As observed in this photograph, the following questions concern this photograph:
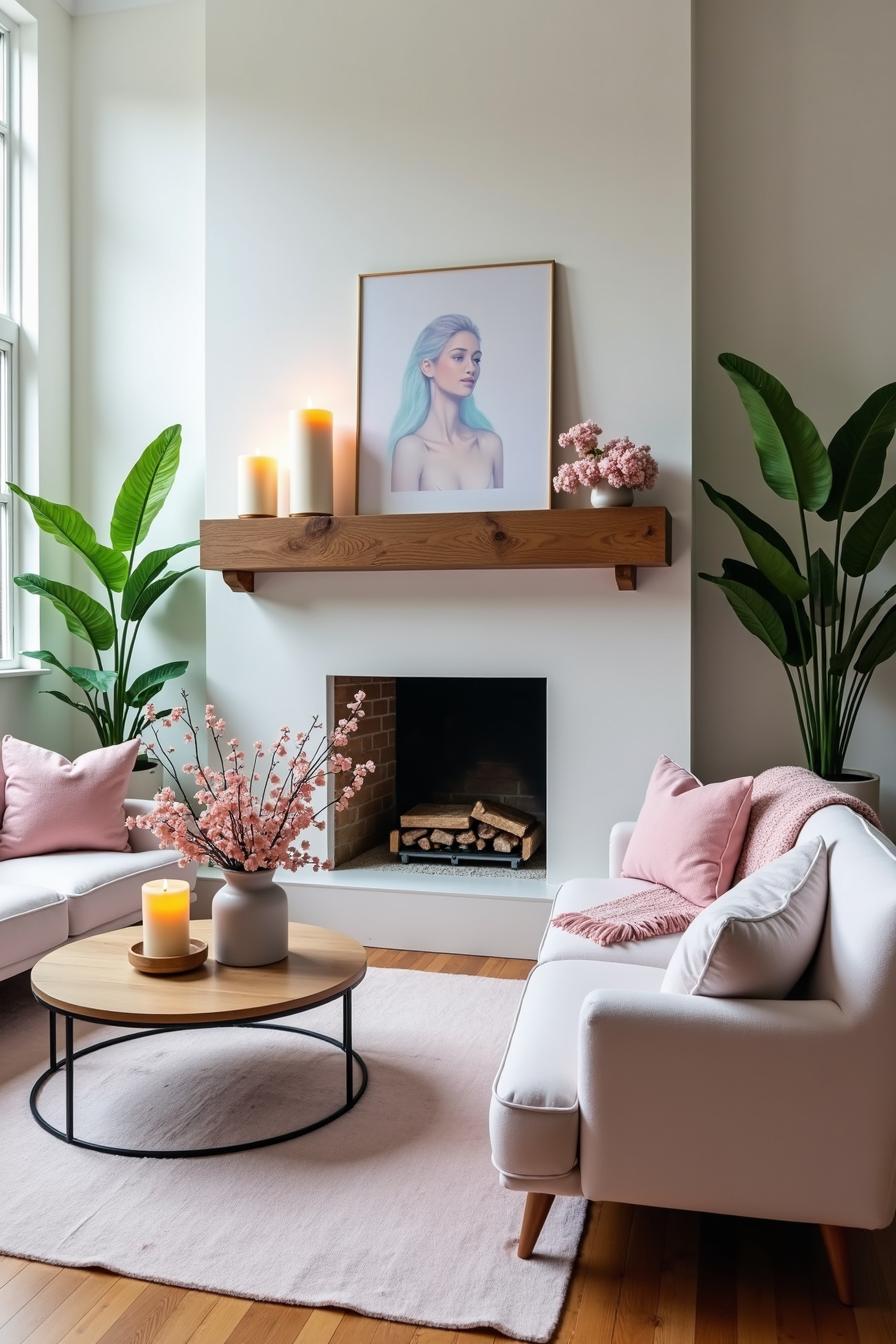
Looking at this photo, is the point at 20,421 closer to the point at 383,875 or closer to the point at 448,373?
the point at 448,373

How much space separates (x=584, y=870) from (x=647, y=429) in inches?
61.9

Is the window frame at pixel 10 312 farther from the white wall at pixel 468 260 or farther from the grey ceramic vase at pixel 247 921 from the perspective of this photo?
the grey ceramic vase at pixel 247 921

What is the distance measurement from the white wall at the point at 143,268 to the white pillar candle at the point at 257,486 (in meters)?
0.60

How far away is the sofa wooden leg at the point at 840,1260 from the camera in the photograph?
1.88 m

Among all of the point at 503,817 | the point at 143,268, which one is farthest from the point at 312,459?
the point at 503,817

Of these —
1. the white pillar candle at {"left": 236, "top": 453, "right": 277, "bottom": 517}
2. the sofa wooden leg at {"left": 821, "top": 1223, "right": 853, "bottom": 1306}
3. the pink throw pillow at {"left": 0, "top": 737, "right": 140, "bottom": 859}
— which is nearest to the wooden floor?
the sofa wooden leg at {"left": 821, "top": 1223, "right": 853, "bottom": 1306}

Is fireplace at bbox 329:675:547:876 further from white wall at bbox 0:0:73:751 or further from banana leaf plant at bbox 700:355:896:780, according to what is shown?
white wall at bbox 0:0:73:751

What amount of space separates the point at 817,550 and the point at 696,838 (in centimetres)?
143

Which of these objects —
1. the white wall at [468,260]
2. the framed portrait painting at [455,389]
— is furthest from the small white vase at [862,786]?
the framed portrait painting at [455,389]

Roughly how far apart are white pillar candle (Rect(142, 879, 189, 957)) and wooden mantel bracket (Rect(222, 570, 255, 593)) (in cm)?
174

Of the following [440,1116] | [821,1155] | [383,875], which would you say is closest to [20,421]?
[383,875]

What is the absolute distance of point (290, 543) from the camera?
3.93m

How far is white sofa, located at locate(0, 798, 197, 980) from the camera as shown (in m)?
3.03

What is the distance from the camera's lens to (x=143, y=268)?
4.62 metres
